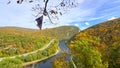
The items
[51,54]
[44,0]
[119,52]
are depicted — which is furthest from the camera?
[51,54]

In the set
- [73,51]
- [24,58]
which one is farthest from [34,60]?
[73,51]

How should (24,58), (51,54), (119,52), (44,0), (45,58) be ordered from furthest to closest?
(51,54) < (45,58) < (24,58) < (119,52) < (44,0)

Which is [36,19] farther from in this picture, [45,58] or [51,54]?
[51,54]

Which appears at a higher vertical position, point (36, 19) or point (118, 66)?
point (36, 19)

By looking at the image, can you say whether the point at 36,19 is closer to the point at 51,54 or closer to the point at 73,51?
the point at 73,51

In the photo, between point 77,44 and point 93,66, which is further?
point 77,44

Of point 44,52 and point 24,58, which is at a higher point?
point 24,58

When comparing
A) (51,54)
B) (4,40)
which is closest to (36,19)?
(51,54)

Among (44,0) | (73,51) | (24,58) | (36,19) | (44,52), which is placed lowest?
(44,52)

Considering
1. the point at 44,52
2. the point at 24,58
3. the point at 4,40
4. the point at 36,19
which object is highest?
the point at 36,19
